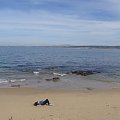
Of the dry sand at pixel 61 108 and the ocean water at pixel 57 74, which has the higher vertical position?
the dry sand at pixel 61 108

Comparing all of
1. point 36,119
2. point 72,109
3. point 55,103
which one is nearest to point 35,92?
point 55,103

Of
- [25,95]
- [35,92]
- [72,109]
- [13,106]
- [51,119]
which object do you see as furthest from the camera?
[35,92]

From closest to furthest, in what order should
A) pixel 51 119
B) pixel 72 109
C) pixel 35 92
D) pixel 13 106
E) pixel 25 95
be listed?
pixel 51 119
pixel 72 109
pixel 13 106
pixel 25 95
pixel 35 92

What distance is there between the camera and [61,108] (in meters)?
15.1

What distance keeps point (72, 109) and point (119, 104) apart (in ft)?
9.67

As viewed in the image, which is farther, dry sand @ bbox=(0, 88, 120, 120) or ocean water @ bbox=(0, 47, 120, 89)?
ocean water @ bbox=(0, 47, 120, 89)

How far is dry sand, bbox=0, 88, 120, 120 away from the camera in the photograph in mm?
13289

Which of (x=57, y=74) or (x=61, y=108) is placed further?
(x=57, y=74)

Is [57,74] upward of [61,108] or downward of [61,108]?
downward

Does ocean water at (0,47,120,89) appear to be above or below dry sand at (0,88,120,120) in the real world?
below

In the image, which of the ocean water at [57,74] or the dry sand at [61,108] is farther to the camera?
the ocean water at [57,74]

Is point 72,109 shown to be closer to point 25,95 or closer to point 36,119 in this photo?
point 36,119

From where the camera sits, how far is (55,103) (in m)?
16.6

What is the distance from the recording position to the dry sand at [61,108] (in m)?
13.3
